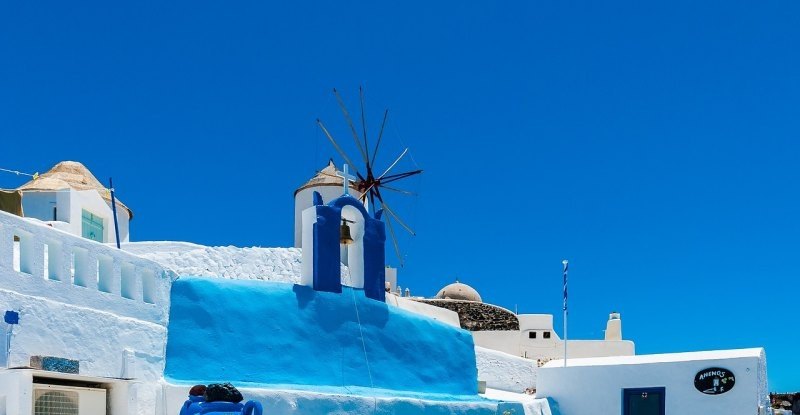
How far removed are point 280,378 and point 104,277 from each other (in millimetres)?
3750

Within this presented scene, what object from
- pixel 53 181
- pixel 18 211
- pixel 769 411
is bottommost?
pixel 769 411

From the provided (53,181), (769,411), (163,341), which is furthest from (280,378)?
(769,411)

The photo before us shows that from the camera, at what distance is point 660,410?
70.2 feet

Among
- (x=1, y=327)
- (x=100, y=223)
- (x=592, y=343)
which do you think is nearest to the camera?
(x=1, y=327)

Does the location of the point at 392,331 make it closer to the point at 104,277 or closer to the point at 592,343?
the point at 104,277

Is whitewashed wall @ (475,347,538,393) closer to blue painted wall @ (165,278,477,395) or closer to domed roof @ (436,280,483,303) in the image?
blue painted wall @ (165,278,477,395)

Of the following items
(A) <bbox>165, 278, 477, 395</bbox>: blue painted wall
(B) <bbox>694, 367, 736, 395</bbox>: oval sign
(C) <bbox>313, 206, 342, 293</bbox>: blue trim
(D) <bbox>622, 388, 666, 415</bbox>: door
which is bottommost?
(D) <bbox>622, 388, 666, 415</bbox>: door

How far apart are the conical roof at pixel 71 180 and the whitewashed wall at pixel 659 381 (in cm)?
1228

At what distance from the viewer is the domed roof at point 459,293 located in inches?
1495

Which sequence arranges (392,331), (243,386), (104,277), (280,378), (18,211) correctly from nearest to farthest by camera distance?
(104,277) → (243,386) → (280,378) → (18,211) → (392,331)

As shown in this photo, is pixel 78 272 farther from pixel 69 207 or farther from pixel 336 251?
pixel 69 207

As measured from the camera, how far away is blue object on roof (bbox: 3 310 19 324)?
12.5 meters

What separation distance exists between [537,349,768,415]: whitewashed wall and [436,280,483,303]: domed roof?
15206mm

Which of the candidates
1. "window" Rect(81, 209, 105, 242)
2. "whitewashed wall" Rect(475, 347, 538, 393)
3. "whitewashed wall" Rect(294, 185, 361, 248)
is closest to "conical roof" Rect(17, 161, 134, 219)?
"window" Rect(81, 209, 105, 242)
